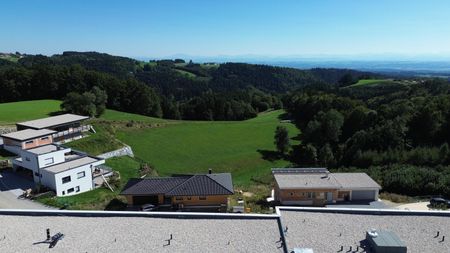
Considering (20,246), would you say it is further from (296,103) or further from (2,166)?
(296,103)

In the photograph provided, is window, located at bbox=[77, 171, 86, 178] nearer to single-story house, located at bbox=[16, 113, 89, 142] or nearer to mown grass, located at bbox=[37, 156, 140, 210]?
mown grass, located at bbox=[37, 156, 140, 210]

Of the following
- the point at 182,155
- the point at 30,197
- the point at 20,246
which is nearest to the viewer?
the point at 20,246

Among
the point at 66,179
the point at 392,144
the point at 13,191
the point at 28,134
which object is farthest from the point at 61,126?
the point at 392,144

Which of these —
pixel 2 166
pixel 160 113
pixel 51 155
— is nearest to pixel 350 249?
pixel 51 155

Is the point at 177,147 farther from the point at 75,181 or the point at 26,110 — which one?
the point at 26,110

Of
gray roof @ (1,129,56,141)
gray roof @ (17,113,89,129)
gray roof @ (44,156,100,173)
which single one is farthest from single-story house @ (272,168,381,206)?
gray roof @ (17,113,89,129)

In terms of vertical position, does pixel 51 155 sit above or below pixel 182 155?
above
